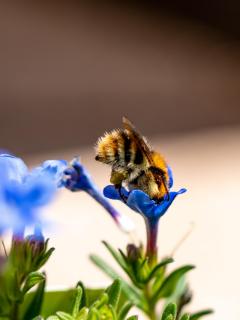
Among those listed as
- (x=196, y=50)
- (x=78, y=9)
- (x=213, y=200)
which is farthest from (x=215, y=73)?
(x=213, y=200)

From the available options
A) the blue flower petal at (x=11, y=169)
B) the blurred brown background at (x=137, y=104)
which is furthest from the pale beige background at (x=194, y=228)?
the blue flower petal at (x=11, y=169)

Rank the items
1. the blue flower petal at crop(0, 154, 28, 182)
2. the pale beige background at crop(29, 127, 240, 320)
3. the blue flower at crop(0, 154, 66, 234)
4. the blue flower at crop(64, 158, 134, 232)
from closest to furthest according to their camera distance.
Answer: the blue flower at crop(0, 154, 66, 234)
the blue flower petal at crop(0, 154, 28, 182)
the blue flower at crop(64, 158, 134, 232)
the pale beige background at crop(29, 127, 240, 320)

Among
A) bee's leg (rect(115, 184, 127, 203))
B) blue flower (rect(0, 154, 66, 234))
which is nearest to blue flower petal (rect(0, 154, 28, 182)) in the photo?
blue flower (rect(0, 154, 66, 234))

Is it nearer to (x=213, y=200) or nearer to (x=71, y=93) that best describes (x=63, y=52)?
(x=71, y=93)

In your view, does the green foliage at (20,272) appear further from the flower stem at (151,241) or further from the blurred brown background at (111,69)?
the blurred brown background at (111,69)

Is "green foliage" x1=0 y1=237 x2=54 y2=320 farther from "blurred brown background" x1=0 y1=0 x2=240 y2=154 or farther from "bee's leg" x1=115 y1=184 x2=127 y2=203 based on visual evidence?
"blurred brown background" x1=0 y1=0 x2=240 y2=154

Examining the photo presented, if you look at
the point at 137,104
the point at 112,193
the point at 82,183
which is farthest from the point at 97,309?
the point at 137,104

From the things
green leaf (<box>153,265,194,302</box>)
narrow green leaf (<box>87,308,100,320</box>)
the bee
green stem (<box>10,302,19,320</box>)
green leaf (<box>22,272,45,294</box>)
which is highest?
the bee
